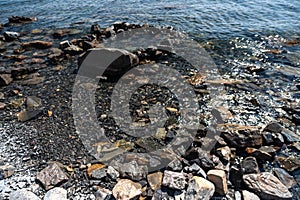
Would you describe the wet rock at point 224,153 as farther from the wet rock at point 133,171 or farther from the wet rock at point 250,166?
the wet rock at point 133,171

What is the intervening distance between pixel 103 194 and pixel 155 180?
654 mm

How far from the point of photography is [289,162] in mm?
3383

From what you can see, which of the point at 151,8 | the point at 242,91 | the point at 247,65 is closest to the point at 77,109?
the point at 242,91

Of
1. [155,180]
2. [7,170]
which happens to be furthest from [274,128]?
[7,170]

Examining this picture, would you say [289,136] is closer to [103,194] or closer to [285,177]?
[285,177]

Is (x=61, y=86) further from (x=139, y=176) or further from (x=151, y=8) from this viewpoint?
(x=151, y=8)

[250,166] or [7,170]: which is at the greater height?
[250,166]

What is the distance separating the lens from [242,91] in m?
5.04

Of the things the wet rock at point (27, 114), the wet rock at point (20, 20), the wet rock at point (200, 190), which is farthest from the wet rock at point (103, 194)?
the wet rock at point (20, 20)

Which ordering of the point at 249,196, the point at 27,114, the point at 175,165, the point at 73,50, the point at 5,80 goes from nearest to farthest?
the point at 249,196 < the point at 175,165 < the point at 27,114 < the point at 5,80 < the point at 73,50

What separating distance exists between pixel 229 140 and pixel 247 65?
2.99 metres

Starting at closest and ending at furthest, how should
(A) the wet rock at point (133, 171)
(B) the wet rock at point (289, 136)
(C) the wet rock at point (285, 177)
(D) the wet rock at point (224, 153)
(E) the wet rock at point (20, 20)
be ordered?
(C) the wet rock at point (285, 177) < (A) the wet rock at point (133, 171) < (D) the wet rock at point (224, 153) < (B) the wet rock at point (289, 136) < (E) the wet rock at point (20, 20)

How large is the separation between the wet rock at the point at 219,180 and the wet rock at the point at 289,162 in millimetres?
928

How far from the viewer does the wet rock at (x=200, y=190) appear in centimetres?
286
